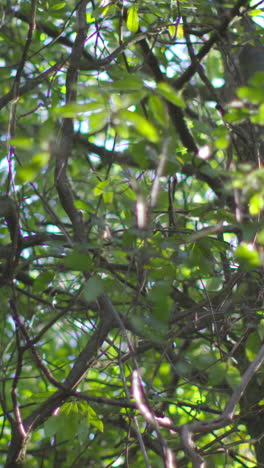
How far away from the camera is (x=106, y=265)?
4.01 feet

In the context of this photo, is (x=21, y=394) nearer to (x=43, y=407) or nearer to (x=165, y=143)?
(x=43, y=407)

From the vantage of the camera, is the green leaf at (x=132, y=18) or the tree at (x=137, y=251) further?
the green leaf at (x=132, y=18)

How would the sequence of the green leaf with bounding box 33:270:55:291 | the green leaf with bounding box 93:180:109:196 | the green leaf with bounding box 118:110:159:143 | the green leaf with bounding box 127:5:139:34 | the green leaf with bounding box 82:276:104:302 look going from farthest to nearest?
the green leaf with bounding box 127:5:139:34 < the green leaf with bounding box 33:270:55:291 < the green leaf with bounding box 93:180:109:196 < the green leaf with bounding box 82:276:104:302 < the green leaf with bounding box 118:110:159:143

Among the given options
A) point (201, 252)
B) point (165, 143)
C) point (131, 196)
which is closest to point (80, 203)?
point (131, 196)

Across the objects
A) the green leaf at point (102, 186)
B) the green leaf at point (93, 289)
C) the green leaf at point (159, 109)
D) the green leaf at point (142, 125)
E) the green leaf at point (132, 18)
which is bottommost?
the green leaf at point (93, 289)

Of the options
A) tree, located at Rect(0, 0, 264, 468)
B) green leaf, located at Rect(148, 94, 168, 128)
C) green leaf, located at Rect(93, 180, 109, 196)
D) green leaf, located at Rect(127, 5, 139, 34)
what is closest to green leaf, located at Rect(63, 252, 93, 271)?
tree, located at Rect(0, 0, 264, 468)

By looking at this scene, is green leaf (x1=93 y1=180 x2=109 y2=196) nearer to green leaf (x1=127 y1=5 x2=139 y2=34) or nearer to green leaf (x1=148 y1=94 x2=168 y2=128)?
green leaf (x1=148 y1=94 x2=168 y2=128)

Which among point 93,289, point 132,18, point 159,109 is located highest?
point 132,18

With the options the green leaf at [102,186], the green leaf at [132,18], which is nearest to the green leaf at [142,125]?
the green leaf at [102,186]

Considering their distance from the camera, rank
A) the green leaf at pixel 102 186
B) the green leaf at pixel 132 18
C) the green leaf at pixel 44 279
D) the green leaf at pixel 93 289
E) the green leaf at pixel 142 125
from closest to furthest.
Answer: the green leaf at pixel 142 125 → the green leaf at pixel 93 289 → the green leaf at pixel 102 186 → the green leaf at pixel 44 279 → the green leaf at pixel 132 18

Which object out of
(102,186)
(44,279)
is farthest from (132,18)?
(44,279)

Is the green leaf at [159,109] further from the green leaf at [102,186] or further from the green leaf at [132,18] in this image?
the green leaf at [132,18]

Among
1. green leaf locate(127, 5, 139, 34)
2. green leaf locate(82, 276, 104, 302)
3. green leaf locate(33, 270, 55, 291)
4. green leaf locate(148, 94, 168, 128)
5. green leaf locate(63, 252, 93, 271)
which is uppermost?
green leaf locate(127, 5, 139, 34)

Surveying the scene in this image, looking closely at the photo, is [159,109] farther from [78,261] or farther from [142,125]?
[78,261]
